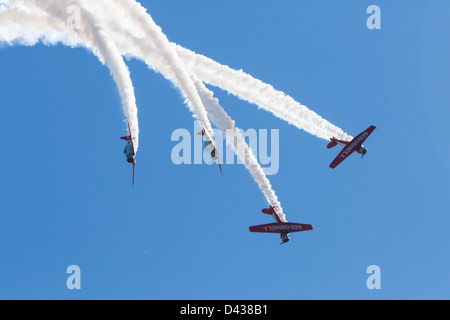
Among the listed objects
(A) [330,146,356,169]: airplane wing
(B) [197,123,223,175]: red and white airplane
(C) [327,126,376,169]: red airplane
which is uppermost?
(C) [327,126,376,169]: red airplane

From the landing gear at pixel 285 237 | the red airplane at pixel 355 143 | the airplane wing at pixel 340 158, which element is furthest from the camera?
the airplane wing at pixel 340 158

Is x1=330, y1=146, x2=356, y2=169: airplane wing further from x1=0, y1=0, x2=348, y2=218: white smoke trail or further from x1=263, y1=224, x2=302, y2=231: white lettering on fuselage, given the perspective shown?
x1=263, y1=224, x2=302, y2=231: white lettering on fuselage

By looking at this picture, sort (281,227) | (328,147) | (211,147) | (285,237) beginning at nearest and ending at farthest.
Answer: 1. (211,147)
2. (285,237)
3. (281,227)
4. (328,147)

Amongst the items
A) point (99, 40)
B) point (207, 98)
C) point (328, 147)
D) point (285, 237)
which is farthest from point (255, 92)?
point (99, 40)

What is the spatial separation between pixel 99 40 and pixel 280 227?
20.3 metres

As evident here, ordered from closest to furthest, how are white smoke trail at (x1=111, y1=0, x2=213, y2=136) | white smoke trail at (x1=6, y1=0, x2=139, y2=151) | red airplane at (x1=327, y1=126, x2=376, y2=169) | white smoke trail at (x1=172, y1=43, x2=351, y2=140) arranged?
white smoke trail at (x1=6, y1=0, x2=139, y2=151)
white smoke trail at (x1=111, y1=0, x2=213, y2=136)
white smoke trail at (x1=172, y1=43, x2=351, y2=140)
red airplane at (x1=327, y1=126, x2=376, y2=169)

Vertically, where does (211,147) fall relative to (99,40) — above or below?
below

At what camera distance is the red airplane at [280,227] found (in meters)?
49.2

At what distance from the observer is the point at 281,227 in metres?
49.5

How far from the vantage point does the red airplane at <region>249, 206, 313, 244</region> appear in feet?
162

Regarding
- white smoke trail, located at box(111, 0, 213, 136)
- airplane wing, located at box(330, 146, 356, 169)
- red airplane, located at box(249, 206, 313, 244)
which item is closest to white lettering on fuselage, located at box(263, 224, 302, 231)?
red airplane, located at box(249, 206, 313, 244)

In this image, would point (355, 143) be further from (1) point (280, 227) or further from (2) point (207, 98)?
(2) point (207, 98)

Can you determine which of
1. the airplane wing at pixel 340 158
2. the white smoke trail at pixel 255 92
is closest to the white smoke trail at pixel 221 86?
the white smoke trail at pixel 255 92

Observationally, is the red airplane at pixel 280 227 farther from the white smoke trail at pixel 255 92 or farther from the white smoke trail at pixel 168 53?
the white smoke trail at pixel 168 53
